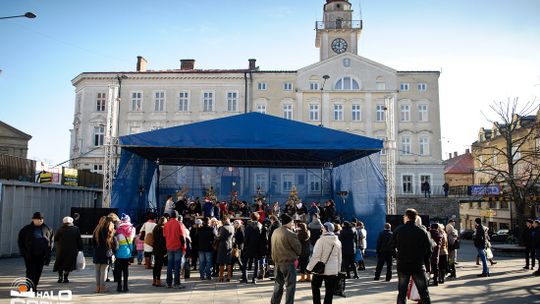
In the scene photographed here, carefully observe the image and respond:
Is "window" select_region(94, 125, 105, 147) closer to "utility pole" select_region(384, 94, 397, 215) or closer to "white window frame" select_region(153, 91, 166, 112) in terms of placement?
"white window frame" select_region(153, 91, 166, 112)

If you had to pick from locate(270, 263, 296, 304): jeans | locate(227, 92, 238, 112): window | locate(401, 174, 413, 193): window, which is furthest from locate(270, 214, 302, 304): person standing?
locate(401, 174, 413, 193): window

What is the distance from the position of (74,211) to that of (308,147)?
27.1 ft

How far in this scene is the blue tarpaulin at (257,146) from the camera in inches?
599

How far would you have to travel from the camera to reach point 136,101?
33875 mm

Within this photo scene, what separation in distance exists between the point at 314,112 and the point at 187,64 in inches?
466

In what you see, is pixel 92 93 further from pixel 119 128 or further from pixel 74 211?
pixel 74 211

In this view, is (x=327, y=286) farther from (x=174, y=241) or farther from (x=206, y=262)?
(x=206, y=262)

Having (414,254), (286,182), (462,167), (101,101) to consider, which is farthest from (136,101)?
(462,167)

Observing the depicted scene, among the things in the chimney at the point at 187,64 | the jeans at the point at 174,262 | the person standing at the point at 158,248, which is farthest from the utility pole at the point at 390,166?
the chimney at the point at 187,64

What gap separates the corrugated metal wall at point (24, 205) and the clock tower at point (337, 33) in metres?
24.5

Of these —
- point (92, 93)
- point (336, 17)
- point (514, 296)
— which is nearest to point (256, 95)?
point (336, 17)

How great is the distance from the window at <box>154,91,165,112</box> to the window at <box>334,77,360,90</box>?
44.2 ft

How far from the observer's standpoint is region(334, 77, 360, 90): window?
110 ft

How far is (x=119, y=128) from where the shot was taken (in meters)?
33.6
